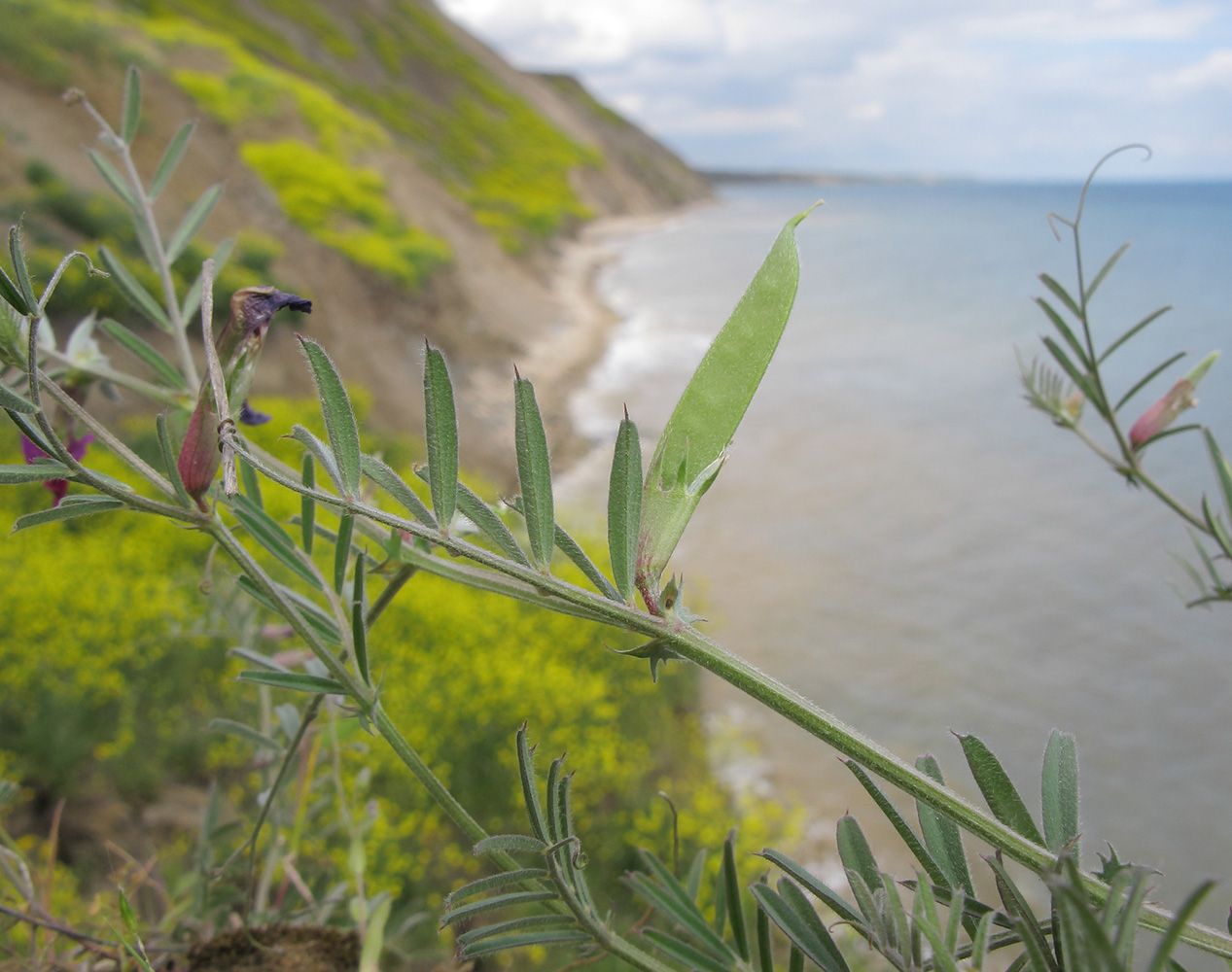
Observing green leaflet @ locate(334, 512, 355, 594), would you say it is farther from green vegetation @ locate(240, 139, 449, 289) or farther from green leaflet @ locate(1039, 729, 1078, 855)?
green vegetation @ locate(240, 139, 449, 289)

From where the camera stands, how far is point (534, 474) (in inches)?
14.7

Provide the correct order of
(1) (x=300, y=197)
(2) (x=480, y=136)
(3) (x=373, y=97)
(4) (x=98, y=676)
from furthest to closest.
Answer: (2) (x=480, y=136) → (3) (x=373, y=97) → (1) (x=300, y=197) → (4) (x=98, y=676)

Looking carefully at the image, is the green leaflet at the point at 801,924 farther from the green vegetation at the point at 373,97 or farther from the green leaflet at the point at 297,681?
the green vegetation at the point at 373,97

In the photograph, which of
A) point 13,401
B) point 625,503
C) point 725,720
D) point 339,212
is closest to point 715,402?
point 625,503

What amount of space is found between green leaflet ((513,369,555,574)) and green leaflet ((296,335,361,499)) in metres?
0.07

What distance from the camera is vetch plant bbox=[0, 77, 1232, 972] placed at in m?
0.29

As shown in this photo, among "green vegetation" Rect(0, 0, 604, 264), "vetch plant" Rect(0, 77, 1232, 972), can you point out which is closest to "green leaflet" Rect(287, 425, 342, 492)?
"vetch plant" Rect(0, 77, 1232, 972)

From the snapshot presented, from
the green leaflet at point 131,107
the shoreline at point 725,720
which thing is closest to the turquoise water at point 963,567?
the shoreline at point 725,720

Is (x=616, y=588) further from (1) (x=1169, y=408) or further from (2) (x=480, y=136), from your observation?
(2) (x=480, y=136)

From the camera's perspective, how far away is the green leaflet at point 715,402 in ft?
1.09

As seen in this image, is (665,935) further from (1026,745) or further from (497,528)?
(1026,745)

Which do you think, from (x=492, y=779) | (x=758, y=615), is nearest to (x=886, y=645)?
(x=758, y=615)

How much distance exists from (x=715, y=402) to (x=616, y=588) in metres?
0.09

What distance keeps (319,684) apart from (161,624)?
302 cm
